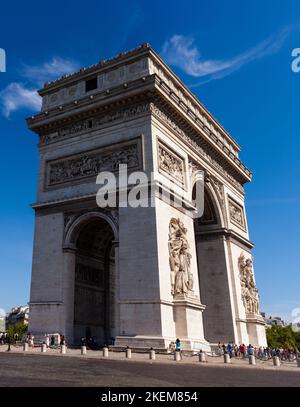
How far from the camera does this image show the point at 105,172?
23250 mm

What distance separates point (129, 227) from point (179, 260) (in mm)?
3077

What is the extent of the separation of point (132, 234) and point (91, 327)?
674cm

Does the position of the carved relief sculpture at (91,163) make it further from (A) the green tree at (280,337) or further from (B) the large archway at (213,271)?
(A) the green tree at (280,337)

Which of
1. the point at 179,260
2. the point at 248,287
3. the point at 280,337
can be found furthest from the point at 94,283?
the point at 280,337

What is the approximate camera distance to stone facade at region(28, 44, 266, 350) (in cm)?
2069

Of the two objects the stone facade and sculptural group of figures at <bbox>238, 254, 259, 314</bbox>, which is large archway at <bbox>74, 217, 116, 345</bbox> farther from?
sculptural group of figures at <bbox>238, 254, 259, 314</bbox>

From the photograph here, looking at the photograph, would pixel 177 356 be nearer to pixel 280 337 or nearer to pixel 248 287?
pixel 248 287

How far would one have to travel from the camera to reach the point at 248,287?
3083 centimetres

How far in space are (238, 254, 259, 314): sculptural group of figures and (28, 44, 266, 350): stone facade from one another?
461mm
